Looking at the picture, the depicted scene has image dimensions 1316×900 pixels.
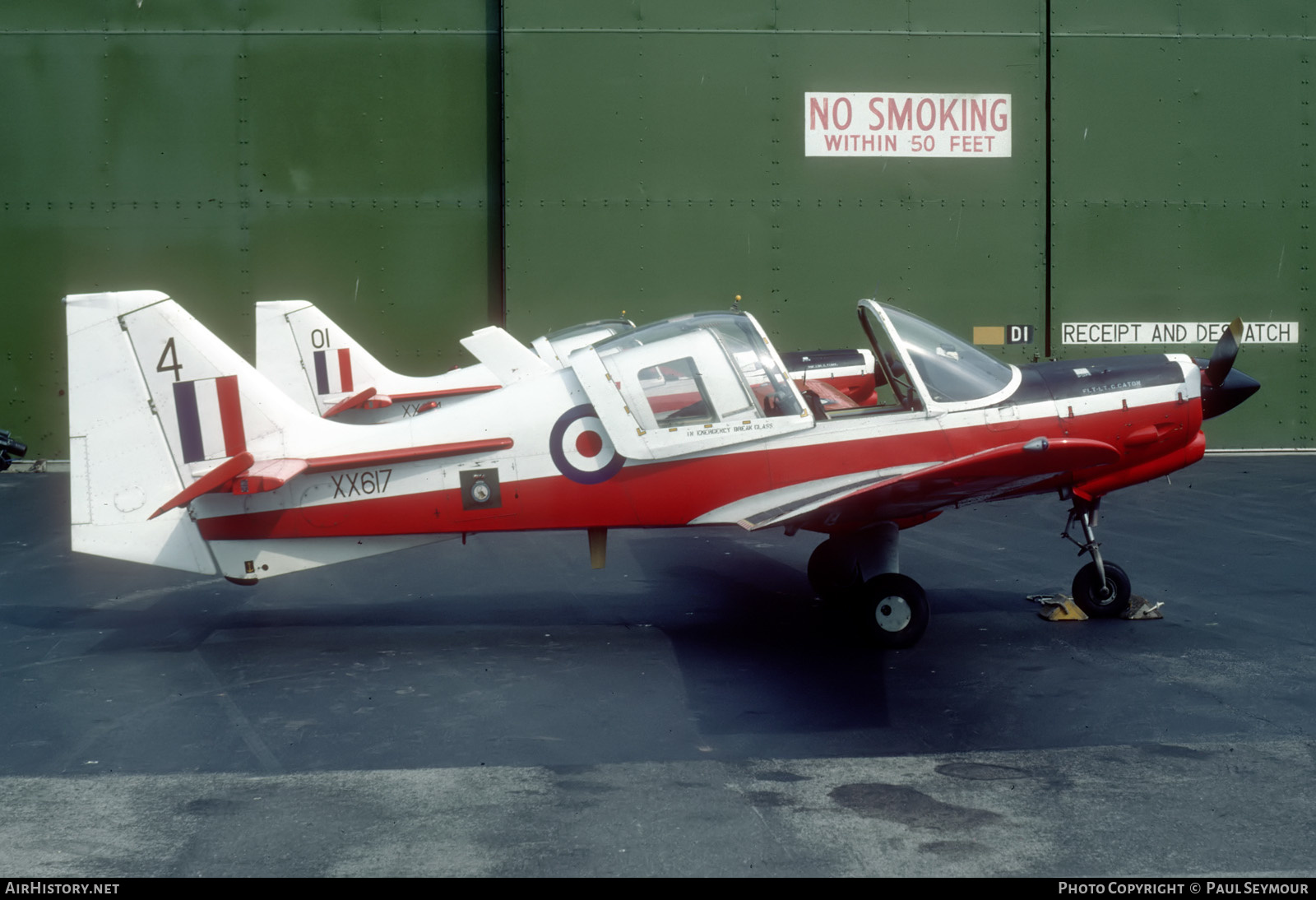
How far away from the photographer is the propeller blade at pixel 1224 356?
305 inches

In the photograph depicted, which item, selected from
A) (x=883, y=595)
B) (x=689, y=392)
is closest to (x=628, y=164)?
(x=689, y=392)

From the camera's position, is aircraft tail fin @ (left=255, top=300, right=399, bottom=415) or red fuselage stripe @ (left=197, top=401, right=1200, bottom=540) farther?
aircraft tail fin @ (left=255, top=300, right=399, bottom=415)

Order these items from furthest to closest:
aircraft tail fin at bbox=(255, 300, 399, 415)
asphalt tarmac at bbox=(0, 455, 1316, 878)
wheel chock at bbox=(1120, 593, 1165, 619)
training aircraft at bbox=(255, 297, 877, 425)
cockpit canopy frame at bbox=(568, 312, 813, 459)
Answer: aircraft tail fin at bbox=(255, 300, 399, 415) → training aircraft at bbox=(255, 297, 877, 425) → wheel chock at bbox=(1120, 593, 1165, 619) → cockpit canopy frame at bbox=(568, 312, 813, 459) → asphalt tarmac at bbox=(0, 455, 1316, 878)

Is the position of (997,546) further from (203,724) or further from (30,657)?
(30,657)

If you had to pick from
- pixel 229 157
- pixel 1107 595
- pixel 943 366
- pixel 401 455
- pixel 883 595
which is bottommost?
pixel 1107 595

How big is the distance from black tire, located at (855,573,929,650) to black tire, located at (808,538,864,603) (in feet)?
3.47

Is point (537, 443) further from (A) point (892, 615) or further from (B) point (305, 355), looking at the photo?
(B) point (305, 355)

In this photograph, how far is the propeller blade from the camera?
25.4 ft

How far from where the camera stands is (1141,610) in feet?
26.0

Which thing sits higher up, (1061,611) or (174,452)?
(174,452)

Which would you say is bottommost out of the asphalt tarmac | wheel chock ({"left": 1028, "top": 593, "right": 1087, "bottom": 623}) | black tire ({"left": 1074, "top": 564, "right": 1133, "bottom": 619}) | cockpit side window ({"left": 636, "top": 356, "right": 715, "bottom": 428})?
the asphalt tarmac

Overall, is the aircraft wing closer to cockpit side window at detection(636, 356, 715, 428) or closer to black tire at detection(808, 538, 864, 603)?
cockpit side window at detection(636, 356, 715, 428)

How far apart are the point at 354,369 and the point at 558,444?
24.3ft

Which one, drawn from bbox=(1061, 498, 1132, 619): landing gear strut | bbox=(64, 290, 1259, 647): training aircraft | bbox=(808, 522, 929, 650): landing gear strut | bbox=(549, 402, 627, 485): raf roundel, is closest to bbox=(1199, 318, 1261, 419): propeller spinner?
bbox=(64, 290, 1259, 647): training aircraft
